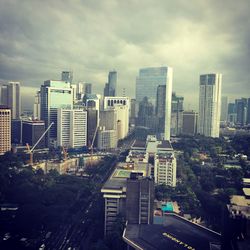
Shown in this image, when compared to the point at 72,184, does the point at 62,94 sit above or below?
above

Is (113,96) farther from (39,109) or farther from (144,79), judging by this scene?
(39,109)

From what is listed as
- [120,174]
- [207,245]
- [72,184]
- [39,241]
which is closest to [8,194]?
[72,184]

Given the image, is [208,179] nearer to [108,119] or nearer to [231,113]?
[231,113]

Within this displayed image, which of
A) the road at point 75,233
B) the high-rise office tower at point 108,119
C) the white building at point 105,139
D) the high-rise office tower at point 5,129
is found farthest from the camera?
the high-rise office tower at point 108,119

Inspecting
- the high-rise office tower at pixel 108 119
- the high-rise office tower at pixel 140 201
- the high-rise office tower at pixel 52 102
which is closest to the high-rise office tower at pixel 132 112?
the high-rise office tower at pixel 108 119

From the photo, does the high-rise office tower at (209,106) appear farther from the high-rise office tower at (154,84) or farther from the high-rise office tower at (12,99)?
the high-rise office tower at (12,99)

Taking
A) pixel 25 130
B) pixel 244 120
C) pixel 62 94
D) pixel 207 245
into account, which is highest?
pixel 62 94

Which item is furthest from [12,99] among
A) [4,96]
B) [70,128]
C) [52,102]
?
[70,128]
